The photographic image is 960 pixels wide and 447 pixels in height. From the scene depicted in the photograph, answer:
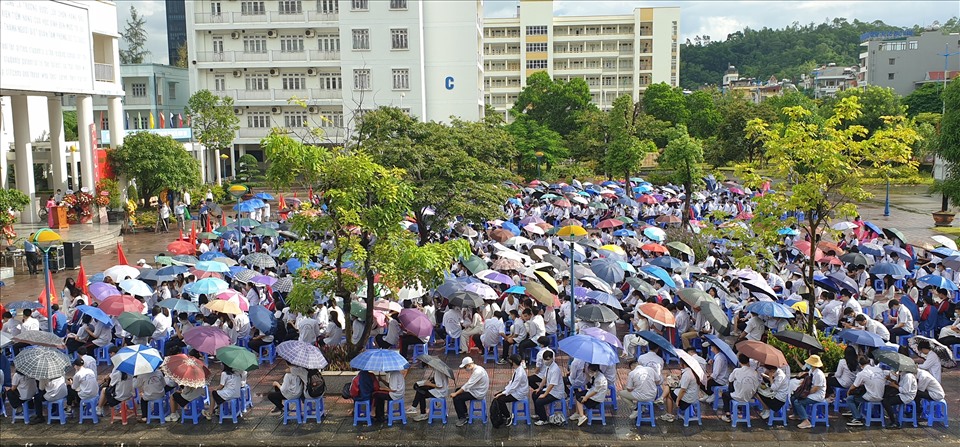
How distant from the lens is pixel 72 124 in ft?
174

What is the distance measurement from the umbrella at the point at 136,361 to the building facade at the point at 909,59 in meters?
85.0

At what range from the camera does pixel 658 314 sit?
12.6 metres

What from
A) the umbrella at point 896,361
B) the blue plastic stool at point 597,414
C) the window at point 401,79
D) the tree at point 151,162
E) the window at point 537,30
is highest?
the window at point 537,30

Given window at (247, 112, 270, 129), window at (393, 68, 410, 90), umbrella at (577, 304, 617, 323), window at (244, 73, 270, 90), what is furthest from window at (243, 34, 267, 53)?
umbrella at (577, 304, 617, 323)

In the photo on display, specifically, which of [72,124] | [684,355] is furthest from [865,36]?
[684,355]

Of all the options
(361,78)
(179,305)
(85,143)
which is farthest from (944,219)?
(85,143)

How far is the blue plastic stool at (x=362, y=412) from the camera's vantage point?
419 inches

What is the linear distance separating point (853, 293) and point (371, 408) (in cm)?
937

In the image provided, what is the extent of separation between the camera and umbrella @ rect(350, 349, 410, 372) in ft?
33.4

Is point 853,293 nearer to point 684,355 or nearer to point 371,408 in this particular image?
point 684,355

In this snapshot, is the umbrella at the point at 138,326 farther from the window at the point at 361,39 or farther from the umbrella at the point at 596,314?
the window at the point at 361,39

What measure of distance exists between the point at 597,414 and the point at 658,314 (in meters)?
2.39

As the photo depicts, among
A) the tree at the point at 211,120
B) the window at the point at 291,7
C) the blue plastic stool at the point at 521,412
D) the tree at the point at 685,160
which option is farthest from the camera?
the window at the point at 291,7

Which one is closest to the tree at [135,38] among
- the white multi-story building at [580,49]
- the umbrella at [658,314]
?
the white multi-story building at [580,49]
